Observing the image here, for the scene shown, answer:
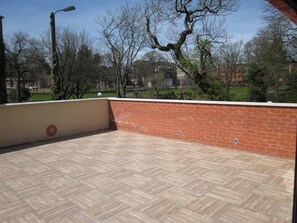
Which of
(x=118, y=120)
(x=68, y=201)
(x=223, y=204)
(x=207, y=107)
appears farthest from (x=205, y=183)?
(x=118, y=120)

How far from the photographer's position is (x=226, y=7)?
1222cm

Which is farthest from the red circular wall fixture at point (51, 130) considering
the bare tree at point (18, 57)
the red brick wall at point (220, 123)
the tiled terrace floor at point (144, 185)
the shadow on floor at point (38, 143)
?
the bare tree at point (18, 57)

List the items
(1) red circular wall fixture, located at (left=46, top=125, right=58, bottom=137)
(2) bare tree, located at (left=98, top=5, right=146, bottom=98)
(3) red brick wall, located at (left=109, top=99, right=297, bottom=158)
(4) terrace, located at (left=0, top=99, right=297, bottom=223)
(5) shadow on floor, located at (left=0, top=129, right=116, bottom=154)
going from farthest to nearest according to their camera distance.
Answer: (2) bare tree, located at (left=98, top=5, right=146, bottom=98) < (1) red circular wall fixture, located at (left=46, top=125, right=58, bottom=137) < (5) shadow on floor, located at (left=0, top=129, right=116, bottom=154) < (3) red brick wall, located at (left=109, top=99, right=297, bottom=158) < (4) terrace, located at (left=0, top=99, right=297, bottom=223)

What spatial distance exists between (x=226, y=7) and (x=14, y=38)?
18.7 m

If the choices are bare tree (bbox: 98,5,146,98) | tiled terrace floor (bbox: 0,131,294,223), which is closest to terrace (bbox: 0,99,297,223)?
tiled terrace floor (bbox: 0,131,294,223)

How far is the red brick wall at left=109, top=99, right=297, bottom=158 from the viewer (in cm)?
529

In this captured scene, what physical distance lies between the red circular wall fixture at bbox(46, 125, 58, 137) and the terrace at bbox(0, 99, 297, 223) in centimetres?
3

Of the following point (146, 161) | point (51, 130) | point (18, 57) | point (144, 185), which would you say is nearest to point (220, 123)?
point (146, 161)

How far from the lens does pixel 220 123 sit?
6.17 metres

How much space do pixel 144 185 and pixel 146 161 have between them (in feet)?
4.05

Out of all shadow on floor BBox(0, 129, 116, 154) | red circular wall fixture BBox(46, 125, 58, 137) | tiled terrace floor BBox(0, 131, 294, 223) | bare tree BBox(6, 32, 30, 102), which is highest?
bare tree BBox(6, 32, 30, 102)

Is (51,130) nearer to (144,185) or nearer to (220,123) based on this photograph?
(144,185)

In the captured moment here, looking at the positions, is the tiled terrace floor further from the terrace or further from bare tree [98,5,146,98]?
bare tree [98,5,146,98]

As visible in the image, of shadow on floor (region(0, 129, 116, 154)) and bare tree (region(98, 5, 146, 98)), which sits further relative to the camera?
bare tree (region(98, 5, 146, 98))
